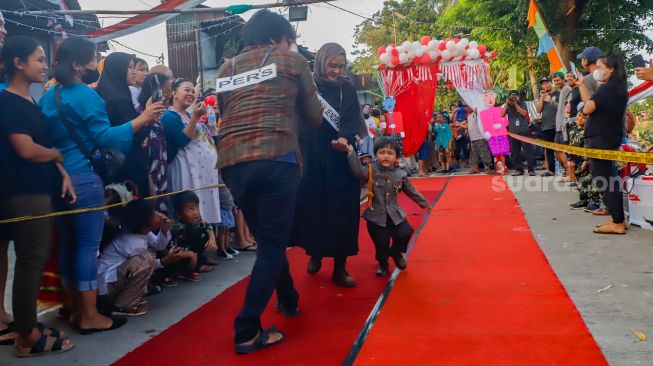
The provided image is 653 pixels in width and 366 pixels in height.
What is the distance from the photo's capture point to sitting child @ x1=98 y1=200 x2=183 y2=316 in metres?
3.40

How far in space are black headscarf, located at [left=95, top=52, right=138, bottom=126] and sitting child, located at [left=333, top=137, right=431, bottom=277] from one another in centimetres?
172

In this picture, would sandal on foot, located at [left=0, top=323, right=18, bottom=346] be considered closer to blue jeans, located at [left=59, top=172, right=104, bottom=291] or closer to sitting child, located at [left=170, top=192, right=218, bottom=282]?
blue jeans, located at [left=59, top=172, right=104, bottom=291]

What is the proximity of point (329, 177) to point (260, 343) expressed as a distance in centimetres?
131

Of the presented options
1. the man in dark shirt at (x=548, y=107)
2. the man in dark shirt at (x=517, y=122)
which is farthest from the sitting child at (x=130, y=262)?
the man in dark shirt at (x=517, y=122)

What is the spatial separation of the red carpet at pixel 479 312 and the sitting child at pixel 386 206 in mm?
227

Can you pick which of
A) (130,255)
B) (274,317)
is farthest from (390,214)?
(130,255)

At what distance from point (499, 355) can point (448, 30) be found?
2230cm

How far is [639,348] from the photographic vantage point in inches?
98.7

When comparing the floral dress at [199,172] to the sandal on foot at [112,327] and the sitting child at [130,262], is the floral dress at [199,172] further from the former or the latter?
the sandal on foot at [112,327]

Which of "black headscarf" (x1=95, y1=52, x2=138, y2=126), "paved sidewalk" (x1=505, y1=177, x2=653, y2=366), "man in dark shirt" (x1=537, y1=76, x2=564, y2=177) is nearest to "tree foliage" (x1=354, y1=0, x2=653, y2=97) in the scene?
"man in dark shirt" (x1=537, y1=76, x2=564, y2=177)

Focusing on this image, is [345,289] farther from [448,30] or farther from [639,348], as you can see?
[448,30]

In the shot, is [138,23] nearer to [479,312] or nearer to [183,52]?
[479,312]

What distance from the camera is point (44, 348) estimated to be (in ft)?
9.25

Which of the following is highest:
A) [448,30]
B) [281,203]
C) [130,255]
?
[448,30]
